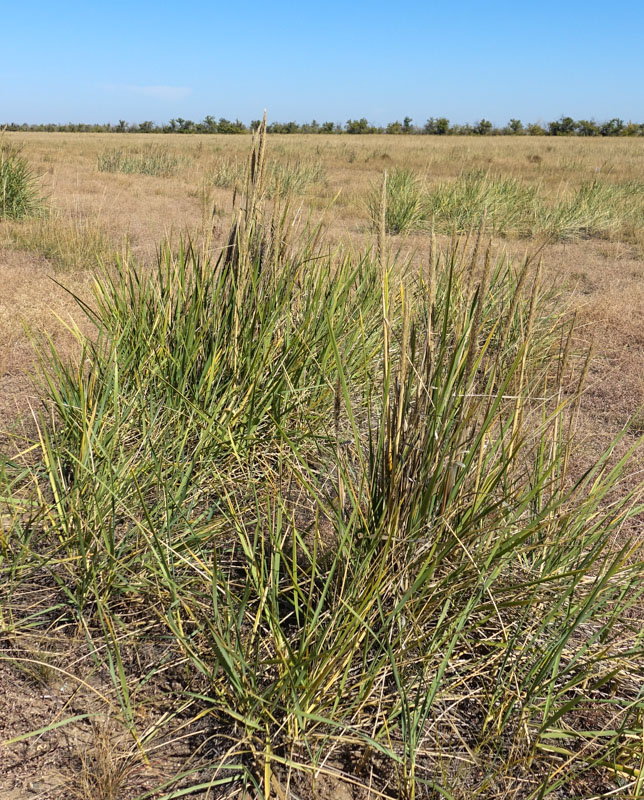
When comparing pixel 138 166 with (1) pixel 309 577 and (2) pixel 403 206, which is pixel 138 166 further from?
(1) pixel 309 577

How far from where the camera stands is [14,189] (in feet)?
21.8

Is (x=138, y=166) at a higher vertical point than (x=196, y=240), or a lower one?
higher

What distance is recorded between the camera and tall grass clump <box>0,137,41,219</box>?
21.4 feet

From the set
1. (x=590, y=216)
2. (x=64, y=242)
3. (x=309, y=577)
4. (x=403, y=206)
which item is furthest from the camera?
(x=590, y=216)

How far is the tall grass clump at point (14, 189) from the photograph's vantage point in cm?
652

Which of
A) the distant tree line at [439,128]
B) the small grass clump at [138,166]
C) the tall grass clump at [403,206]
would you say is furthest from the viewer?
the distant tree line at [439,128]

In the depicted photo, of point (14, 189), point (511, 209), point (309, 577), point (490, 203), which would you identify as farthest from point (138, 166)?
point (309, 577)

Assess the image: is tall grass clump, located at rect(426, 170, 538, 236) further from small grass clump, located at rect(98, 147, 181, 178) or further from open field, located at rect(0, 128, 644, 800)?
small grass clump, located at rect(98, 147, 181, 178)

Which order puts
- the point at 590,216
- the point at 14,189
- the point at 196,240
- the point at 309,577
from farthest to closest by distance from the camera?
the point at 590,216, the point at 14,189, the point at 196,240, the point at 309,577

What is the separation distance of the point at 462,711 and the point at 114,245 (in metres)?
5.56

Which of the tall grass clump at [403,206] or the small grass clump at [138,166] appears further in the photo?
the small grass clump at [138,166]

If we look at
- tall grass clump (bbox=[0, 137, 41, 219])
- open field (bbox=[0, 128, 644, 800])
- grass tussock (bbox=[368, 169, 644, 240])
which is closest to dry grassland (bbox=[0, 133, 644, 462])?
grass tussock (bbox=[368, 169, 644, 240])

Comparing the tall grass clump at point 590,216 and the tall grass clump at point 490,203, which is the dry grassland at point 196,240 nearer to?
the tall grass clump at point 590,216

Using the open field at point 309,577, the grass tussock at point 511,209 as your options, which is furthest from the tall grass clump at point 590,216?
the open field at point 309,577
